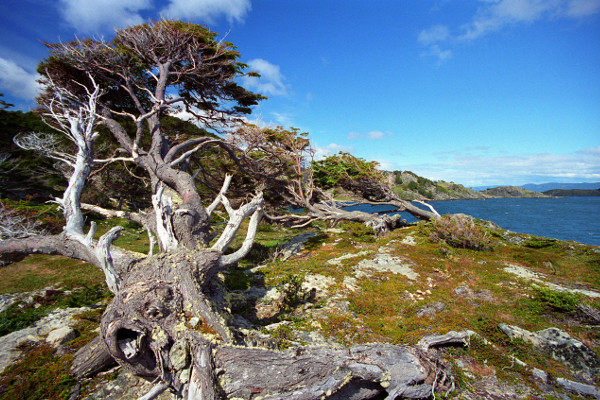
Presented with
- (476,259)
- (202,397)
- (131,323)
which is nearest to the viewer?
(202,397)

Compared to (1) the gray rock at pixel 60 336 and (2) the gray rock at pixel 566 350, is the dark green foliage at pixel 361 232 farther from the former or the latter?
(1) the gray rock at pixel 60 336

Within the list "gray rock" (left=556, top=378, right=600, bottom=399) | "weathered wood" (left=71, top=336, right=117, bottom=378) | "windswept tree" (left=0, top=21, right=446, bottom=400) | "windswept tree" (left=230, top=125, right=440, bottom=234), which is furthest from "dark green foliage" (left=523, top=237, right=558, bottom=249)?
"weathered wood" (left=71, top=336, right=117, bottom=378)

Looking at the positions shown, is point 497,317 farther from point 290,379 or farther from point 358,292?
point 290,379

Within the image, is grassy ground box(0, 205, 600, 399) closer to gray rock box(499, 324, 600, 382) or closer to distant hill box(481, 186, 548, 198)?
gray rock box(499, 324, 600, 382)

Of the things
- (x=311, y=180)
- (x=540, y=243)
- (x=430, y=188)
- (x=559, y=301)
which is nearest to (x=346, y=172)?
(x=311, y=180)

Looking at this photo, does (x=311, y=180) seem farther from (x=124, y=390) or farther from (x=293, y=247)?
(x=124, y=390)

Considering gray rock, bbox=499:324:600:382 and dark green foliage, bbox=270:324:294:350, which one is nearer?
gray rock, bbox=499:324:600:382

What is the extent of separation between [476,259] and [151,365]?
11628mm

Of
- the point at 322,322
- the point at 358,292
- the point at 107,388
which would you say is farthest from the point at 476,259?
the point at 107,388

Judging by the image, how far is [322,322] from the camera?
6.07 m

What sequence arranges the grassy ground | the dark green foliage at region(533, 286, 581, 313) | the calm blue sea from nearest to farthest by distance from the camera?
the grassy ground
the dark green foliage at region(533, 286, 581, 313)
the calm blue sea

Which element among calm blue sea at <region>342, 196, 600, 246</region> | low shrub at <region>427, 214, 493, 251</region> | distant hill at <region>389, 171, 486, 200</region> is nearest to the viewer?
low shrub at <region>427, 214, 493, 251</region>

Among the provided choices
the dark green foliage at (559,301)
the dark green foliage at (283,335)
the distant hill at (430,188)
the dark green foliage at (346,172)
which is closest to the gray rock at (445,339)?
the dark green foliage at (283,335)

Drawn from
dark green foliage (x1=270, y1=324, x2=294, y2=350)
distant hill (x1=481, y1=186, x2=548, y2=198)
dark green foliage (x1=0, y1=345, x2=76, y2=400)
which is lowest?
distant hill (x1=481, y1=186, x2=548, y2=198)
